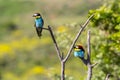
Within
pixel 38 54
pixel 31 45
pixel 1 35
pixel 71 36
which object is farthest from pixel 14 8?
pixel 71 36

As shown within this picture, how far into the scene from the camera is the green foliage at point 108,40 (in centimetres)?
1067

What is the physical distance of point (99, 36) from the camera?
11891 millimetres

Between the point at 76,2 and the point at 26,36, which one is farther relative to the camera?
the point at 76,2

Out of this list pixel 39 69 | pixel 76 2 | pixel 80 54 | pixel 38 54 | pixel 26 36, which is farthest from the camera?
pixel 76 2

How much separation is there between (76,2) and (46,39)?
4499 centimetres

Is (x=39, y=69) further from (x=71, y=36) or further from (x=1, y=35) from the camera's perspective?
(x=71, y=36)

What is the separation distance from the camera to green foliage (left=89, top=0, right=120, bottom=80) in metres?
10.7

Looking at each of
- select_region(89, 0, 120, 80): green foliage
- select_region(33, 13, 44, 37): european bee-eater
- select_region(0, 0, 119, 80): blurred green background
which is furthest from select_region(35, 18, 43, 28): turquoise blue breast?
select_region(0, 0, 119, 80): blurred green background

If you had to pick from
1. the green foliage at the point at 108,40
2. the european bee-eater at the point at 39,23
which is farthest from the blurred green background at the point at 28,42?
the european bee-eater at the point at 39,23

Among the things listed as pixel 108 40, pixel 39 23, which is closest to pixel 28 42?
pixel 108 40

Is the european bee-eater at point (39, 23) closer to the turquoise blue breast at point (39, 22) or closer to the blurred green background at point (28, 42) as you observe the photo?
the turquoise blue breast at point (39, 22)

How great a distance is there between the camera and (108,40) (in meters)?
11.4

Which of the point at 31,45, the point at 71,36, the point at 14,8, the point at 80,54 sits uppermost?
the point at 80,54

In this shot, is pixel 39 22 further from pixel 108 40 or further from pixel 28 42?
pixel 28 42
